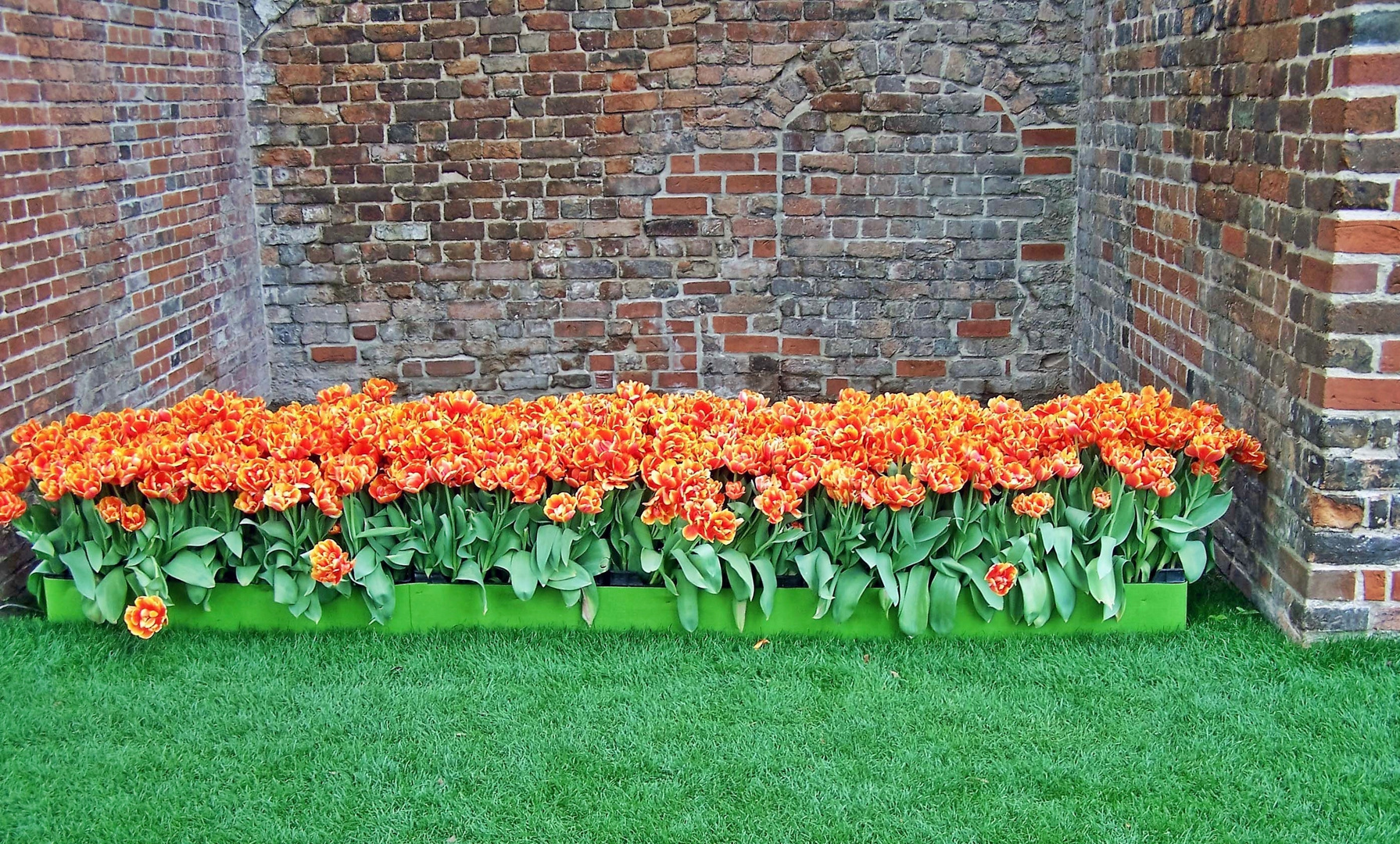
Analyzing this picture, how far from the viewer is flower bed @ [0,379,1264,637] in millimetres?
3236

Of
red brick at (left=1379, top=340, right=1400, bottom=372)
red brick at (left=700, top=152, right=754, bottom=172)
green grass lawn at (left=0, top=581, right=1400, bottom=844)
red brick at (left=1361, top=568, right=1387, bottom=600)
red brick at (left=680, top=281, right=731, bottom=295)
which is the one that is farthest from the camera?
red brick at (left=680, top=281, right=731, bottom=295)

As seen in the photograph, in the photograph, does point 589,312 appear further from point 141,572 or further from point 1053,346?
point 141,572

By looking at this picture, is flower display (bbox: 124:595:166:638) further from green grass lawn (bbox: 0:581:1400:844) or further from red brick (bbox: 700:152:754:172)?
red brick (bbox: 700:152:754:172)

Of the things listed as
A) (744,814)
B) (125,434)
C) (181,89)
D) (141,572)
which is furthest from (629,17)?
(744,814)

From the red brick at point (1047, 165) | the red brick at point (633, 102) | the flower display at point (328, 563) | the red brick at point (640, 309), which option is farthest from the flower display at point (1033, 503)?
the red brick at point (633, 102)

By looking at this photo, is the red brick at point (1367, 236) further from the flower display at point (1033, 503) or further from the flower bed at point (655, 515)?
the flower display at point (1033, 503)

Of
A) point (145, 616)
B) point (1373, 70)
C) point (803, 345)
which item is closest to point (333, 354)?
A: point (803, 345)

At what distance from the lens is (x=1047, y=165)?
5254 mm

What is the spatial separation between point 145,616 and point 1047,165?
12.9ft

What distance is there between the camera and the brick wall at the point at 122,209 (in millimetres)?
3809

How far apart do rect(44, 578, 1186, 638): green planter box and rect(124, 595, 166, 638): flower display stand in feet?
0.61

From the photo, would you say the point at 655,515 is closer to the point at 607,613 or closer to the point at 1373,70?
the point at 607,613

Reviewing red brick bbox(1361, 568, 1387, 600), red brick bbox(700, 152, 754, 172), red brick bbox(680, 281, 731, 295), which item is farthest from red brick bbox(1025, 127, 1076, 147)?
red brick bbox(1361, 568, 1387, 600)

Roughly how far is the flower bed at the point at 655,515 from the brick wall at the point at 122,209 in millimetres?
617
